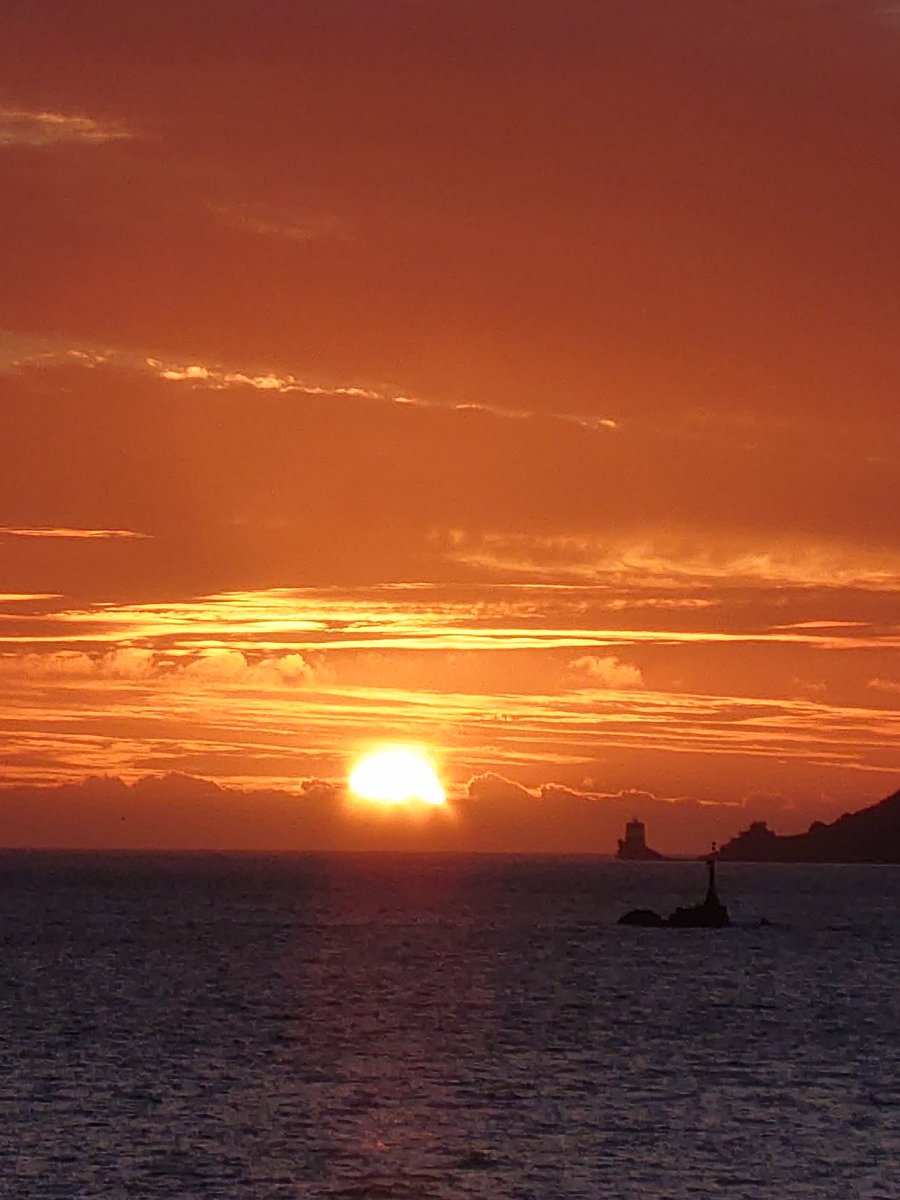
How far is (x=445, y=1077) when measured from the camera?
68875 mm

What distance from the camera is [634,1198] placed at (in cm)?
4828

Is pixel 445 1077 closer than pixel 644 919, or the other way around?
pixel 445 1077

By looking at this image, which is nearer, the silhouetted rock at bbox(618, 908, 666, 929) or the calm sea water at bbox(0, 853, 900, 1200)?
the calm sea water at bbox(0, 853, 900, 1200)

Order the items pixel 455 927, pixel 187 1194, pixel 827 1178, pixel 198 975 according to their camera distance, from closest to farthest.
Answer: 1. pixel 187 1194
2. pixel 827 1178
3. pixel 198 975
4. pixel 455 927

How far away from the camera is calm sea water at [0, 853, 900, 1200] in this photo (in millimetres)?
50625

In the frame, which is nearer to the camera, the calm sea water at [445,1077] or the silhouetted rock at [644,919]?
the calm sea water at [445,1077]

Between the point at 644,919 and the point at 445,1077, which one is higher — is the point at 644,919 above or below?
above

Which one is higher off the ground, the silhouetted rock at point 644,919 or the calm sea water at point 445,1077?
the silhouetted rock at point 644,919

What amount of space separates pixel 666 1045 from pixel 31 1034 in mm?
25031

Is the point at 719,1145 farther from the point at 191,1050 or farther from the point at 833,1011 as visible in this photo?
the point at 833,1011

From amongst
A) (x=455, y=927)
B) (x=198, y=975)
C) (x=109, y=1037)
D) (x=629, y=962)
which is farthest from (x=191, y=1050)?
(x=455, y=927)

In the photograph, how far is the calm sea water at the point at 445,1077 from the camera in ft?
166

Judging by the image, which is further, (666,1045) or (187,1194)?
(666,1045)

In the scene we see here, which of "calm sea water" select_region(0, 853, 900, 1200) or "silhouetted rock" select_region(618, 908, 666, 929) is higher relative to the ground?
"silhouetted rock" select_region(618, 908, 666, 929)
